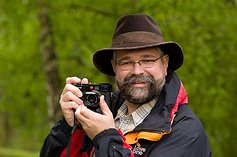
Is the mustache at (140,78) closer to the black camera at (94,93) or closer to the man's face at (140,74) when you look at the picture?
the man's face at (140,74)

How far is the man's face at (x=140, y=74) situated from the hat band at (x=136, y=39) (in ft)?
0.16

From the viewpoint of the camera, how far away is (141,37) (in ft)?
12.1

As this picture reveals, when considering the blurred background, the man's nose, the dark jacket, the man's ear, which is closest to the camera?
the dark jacket

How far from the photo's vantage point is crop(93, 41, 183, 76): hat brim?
3.81 m

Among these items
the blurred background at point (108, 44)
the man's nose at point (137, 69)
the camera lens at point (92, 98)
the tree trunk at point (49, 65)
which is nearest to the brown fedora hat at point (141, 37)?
the man's nose at point (137, 69)

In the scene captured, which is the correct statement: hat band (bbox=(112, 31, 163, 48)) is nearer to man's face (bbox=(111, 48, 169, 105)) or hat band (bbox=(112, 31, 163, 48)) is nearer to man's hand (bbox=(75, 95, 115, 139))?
man's face (bbox=(111, 48, 169, 105))

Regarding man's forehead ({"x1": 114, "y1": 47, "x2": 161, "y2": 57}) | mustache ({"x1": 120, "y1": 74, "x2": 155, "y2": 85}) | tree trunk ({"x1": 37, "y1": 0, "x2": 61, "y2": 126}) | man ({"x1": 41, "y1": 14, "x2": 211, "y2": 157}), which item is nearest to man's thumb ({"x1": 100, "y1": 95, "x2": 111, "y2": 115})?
man ({"x1": 41, "y1": 14, "x2": 211, "y2": 157})

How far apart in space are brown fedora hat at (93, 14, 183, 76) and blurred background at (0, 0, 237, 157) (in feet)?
18.5

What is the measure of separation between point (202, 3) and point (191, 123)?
6634 mm

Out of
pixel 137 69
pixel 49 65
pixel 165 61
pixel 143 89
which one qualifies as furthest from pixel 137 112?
pixel 49 65

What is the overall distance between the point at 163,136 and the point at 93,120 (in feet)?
1.43

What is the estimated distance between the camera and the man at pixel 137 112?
11.1 ft

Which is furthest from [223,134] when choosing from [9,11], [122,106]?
[122,106]

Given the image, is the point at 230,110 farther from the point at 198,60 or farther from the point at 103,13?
the point at 103,13
